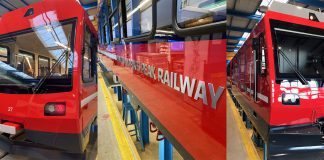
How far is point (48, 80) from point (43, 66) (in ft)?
0.38

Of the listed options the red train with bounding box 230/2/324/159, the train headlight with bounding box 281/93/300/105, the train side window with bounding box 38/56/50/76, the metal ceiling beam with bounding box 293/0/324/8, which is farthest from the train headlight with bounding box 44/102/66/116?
the metal ceiling beam with bounding box 293/0/324/8

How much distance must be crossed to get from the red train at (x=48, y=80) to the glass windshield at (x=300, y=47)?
71.8 inches

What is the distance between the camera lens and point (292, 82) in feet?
6.27

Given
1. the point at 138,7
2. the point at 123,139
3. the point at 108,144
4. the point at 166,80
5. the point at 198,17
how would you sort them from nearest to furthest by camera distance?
the point at 198,17, the point at 166,80, the point at 138,7, the point at 108,144, the point at 123,139

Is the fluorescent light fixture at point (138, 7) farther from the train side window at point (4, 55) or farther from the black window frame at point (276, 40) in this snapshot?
the black window frame at point (276, 40)

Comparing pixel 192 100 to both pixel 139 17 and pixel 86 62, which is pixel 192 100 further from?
pixel 86 62

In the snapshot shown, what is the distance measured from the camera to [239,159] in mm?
2146

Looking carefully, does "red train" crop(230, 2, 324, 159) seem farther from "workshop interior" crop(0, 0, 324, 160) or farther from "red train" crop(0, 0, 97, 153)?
"red train" crop(0, 0, 97, 153)

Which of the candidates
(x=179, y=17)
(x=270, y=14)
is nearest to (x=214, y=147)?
(x=179, y=17)

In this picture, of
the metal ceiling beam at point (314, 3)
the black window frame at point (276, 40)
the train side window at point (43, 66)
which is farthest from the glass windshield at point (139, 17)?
the metal ceiling beam at point (314, 3)

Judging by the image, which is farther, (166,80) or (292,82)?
(292,82)

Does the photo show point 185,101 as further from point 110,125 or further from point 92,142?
point 110,125

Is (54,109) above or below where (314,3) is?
below

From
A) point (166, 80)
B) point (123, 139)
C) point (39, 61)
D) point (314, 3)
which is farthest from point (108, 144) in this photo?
point (314, 3)
